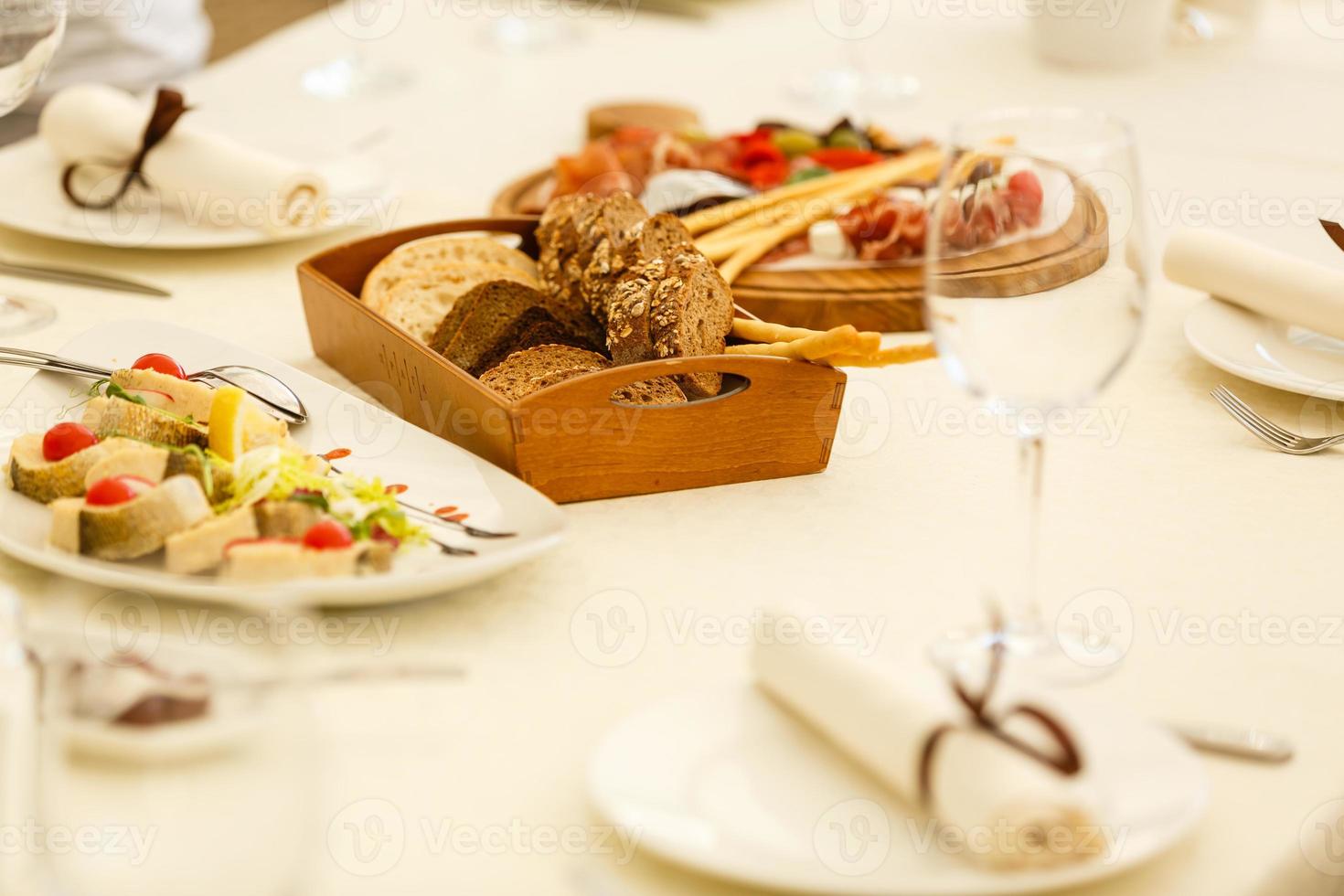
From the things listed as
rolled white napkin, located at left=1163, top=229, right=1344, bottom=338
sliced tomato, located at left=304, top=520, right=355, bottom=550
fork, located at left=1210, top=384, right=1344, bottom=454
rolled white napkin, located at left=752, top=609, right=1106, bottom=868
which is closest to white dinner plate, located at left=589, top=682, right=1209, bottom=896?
rolled white napkin, located at left=752, top=609, right=1106, bottom=868

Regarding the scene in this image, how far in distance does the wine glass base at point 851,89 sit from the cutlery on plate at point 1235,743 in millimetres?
1770

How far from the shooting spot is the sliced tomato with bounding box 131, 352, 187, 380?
45.6 inches

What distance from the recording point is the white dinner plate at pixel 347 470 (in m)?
0.90

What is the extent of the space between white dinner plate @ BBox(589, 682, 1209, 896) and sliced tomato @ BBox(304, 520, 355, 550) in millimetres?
256

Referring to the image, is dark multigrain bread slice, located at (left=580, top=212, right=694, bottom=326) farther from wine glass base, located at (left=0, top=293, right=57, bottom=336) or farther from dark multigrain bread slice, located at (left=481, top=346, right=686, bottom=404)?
wine glass base, located at (left=0, top=293, right=57, bottom=336)

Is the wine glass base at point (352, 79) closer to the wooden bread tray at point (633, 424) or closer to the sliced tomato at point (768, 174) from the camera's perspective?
the sliced tomato at point (768, 174)

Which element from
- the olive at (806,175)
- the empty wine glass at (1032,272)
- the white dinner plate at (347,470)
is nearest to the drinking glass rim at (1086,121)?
the empty wine glass at (1032,272)

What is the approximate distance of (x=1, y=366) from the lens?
4.61ft

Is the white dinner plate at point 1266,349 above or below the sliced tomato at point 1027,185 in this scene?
below

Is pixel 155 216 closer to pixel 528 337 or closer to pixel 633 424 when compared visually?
pixel 528 337

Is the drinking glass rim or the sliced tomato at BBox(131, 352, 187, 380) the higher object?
the drinking glass rim

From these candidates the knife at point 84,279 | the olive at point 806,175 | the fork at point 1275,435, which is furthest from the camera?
the olive at point 806,175

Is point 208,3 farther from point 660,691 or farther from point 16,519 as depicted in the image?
point 660,691

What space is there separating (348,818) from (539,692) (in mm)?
162
